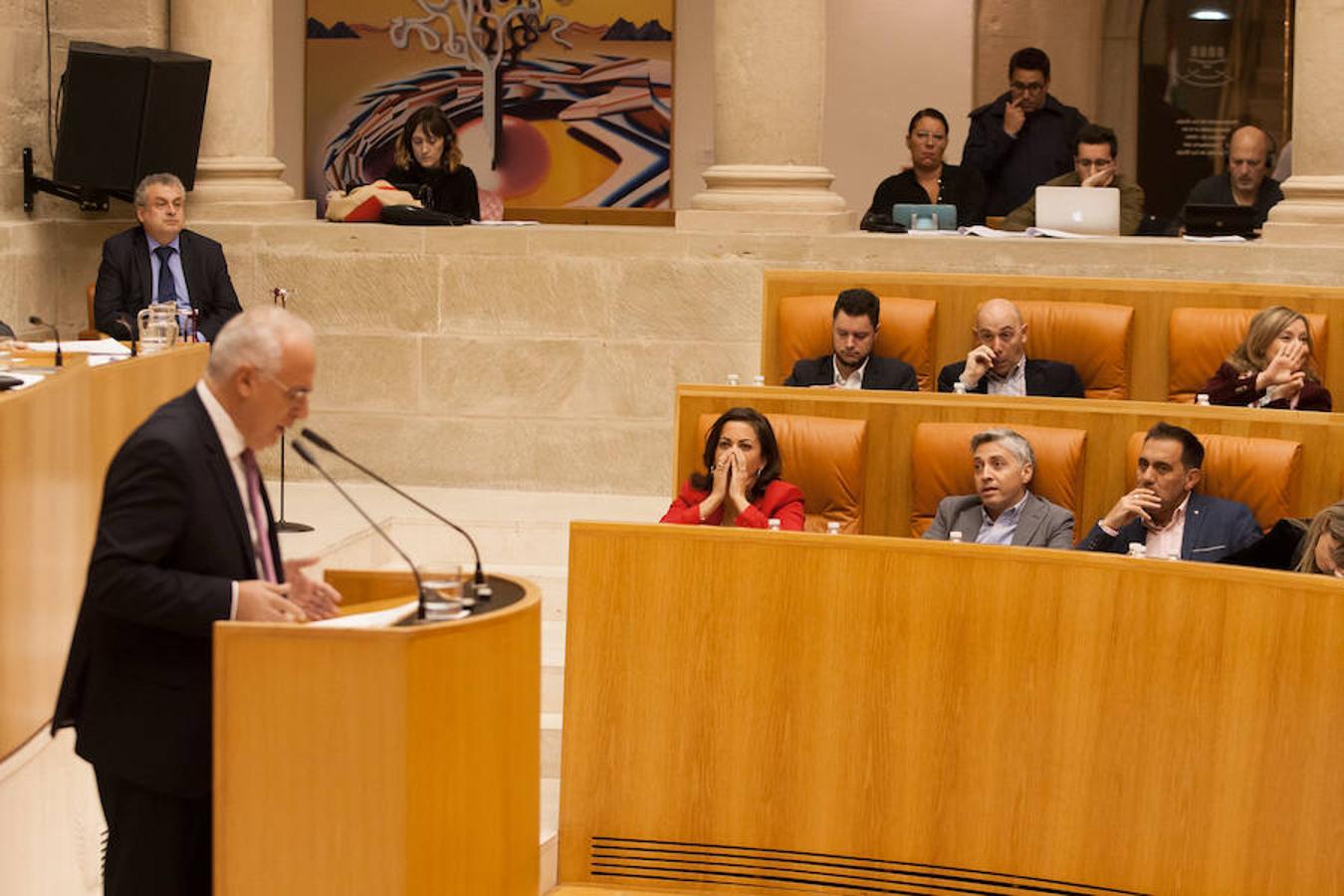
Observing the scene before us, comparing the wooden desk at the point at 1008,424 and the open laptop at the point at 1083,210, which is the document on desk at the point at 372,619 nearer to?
the wooden desk at the point at 1008,424

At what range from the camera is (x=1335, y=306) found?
21.3ft

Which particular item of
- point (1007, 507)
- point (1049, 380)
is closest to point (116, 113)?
point (1049, 380)

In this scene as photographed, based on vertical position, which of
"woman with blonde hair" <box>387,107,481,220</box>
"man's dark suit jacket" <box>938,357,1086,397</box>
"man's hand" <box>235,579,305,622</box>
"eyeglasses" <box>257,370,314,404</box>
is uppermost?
"woman with blonde hair" <box>387,107,481,220</box>

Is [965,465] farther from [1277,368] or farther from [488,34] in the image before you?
[488,34]

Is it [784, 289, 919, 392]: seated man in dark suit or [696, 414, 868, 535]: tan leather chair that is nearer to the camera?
[696, 414, 868, 535]: tan leather chair

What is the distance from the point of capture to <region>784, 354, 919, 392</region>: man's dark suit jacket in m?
6.41

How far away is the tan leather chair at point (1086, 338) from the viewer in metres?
6.57

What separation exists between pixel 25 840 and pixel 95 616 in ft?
5.01

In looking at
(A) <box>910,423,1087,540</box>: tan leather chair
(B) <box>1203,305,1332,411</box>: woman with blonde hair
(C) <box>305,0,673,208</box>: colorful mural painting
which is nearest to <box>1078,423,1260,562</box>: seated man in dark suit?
(A) <box>910,423,1087,540</box>: tan leather chair

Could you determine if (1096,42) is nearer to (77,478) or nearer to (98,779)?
(77,478)

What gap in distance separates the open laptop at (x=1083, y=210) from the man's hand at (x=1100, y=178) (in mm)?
80

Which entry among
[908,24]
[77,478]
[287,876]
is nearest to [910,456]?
[77,478]

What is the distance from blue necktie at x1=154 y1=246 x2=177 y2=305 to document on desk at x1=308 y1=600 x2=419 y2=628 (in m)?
4.22

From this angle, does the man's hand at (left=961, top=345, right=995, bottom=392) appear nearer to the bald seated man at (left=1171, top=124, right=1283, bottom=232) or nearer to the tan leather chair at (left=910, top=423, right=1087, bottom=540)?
the tan leather chair at (left=910, top=423, right=1087, bottom=540)
